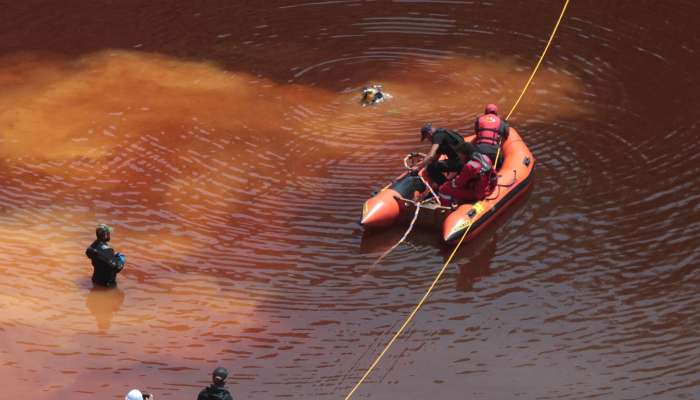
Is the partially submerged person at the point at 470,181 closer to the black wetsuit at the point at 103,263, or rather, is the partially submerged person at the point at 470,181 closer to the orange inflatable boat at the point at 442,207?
the orange inflatable boat at the point at 442,207

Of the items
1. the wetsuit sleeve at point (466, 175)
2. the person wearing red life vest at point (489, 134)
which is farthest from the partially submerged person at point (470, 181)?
the person wearing red life vest at point (489, 134)

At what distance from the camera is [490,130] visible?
44.7ft

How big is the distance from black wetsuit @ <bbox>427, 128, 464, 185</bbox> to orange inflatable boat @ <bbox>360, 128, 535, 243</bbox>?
0.46 feet

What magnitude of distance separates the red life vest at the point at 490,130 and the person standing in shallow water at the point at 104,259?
4.97 metres

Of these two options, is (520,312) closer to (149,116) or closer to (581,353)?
(581,353)

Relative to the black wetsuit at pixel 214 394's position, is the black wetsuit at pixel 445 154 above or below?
above

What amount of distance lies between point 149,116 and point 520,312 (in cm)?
694

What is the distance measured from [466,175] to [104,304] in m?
4.55

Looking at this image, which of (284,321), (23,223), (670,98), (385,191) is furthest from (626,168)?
(23,223)

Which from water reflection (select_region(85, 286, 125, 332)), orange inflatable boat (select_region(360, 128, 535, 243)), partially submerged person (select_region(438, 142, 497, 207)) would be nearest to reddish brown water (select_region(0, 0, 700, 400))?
water reflection (select_region(85, 286, 125, 332))

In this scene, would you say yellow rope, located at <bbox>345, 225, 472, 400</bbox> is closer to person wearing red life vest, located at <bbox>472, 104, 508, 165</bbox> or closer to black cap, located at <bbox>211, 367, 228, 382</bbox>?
person wearing red life vest, located at <bbox>472, 104, 508, 165</bbox>

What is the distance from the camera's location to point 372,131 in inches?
595

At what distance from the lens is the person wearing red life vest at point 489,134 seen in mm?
13516

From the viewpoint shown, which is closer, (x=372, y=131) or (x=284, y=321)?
(x=284, y=321)
